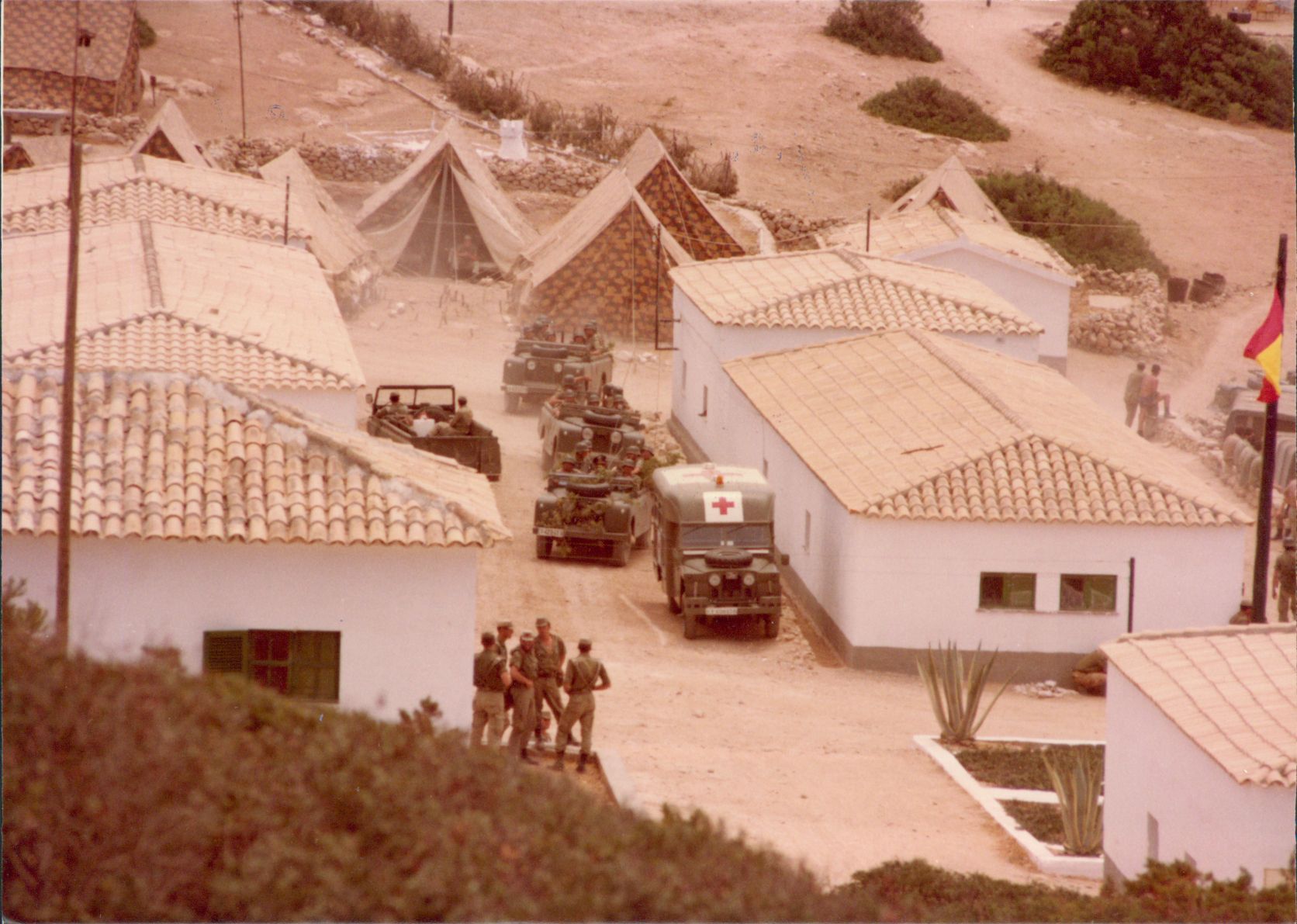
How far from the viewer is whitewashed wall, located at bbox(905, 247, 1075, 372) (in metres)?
41.4

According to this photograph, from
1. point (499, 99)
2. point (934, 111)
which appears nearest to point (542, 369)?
point (499, 99)

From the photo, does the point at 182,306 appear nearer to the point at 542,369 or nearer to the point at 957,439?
the point at 957,439

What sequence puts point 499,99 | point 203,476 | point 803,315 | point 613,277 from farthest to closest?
point 499,99 → point 613,277 → point 803,315 → point 203,476

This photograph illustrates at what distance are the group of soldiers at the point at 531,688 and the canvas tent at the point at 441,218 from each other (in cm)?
2884

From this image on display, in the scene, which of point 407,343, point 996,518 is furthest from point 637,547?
point 407,343

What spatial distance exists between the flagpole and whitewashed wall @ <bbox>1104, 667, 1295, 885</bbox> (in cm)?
486

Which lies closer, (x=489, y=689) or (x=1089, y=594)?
(x=489, y=689)

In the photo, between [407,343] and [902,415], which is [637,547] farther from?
[407,343]

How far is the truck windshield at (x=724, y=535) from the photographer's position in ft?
80.7

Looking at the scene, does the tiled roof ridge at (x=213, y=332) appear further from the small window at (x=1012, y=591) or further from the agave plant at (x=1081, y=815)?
the agave plant at (x=1081, y=815)

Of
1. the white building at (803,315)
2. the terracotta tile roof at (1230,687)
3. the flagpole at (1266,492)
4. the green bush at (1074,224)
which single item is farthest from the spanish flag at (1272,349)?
the green bush at (1074,224)

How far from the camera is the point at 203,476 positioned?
16.8 metres

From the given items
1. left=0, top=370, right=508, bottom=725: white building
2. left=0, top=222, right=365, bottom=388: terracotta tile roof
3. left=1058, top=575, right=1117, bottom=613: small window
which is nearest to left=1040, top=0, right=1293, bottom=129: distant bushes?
left=1058, top=575, right=1117, bottom=613: small window

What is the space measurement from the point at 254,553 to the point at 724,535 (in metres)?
9.47
